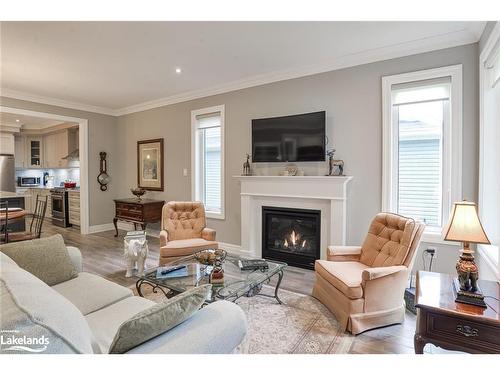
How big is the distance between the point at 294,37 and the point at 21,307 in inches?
119

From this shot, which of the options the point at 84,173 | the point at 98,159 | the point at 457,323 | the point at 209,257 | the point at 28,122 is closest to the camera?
the point at 457,323

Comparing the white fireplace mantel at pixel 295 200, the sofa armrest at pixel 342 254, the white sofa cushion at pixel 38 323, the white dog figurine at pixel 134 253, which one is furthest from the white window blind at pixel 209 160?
the white sofa cushion at pixel 38 323

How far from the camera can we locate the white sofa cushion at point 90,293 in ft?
5.89

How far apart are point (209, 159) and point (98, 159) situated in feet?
9.35

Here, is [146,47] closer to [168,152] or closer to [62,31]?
[62,31]

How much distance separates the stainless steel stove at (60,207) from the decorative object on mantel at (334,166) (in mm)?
6163

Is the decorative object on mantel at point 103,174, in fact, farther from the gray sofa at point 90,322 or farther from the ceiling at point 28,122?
the gray sofa at point 90,322

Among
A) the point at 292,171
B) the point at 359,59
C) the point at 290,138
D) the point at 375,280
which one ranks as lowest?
the point at 375,280

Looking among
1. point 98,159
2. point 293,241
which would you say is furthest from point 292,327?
point 98,159

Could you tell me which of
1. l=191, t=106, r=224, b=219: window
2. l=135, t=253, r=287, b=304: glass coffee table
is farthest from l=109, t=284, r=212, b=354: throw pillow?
l=191, t=106, r=224, b=219: window

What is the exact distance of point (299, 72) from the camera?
3703 millimetres

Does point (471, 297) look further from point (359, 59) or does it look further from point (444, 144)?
point (359, 59)

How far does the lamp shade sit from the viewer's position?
1658 mm

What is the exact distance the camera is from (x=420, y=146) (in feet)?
9.96
